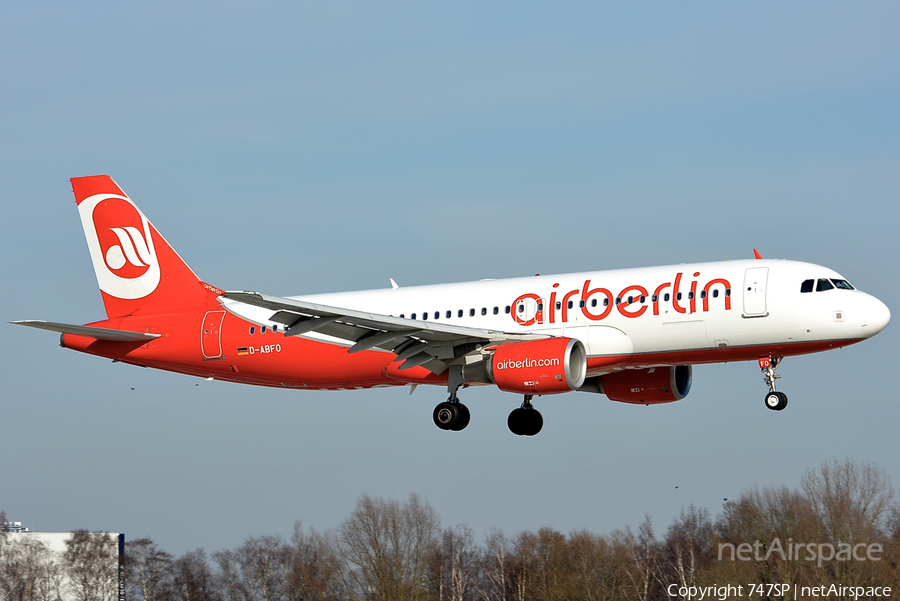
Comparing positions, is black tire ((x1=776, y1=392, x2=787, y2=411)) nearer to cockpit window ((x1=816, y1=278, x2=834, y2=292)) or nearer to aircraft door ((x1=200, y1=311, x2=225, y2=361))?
cockpit window ((x1=816, y1=278, x2=834, y2=292))

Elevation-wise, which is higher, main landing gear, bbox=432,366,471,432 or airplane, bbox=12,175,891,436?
airplane, bbox=12,175,891,436

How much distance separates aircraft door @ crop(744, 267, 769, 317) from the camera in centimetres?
3369

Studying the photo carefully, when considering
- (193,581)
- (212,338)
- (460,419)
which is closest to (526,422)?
(460,419)

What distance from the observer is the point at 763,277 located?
112 ft

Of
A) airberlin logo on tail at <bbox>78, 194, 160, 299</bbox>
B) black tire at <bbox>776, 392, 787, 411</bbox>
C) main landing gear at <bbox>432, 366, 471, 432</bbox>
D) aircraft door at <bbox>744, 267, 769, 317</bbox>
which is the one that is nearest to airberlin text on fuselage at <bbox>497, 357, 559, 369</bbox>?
main landing gear at <bbox>432, 366, 471, 432</bbox>

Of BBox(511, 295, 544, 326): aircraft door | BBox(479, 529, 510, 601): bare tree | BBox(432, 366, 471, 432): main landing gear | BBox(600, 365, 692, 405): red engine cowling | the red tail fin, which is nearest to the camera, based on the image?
BBox(511, 295, 544, 326): aircraft door

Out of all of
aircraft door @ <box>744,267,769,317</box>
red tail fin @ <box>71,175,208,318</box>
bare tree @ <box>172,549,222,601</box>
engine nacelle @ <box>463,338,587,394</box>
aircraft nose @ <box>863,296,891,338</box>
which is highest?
red tail fin @ <box>71,175,208,318</box>

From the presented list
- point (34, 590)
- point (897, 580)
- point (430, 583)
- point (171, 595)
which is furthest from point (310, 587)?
point (897, 580)

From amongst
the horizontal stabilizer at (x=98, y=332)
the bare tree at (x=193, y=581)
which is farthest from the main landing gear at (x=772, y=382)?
the bare tree at (x=193, y=581)

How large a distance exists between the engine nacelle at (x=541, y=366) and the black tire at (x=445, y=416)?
2.89 m

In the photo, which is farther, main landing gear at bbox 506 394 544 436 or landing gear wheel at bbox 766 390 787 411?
main landing gear at bbox 506 394 544 436

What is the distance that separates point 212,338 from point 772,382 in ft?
62.6

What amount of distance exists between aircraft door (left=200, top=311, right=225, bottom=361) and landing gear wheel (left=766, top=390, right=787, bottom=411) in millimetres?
18615

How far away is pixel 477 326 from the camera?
37.2 meters
